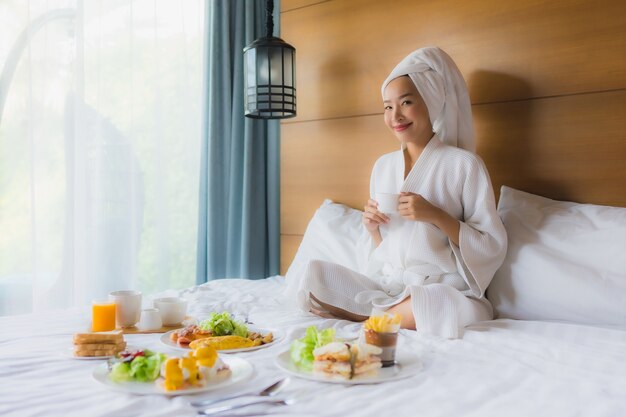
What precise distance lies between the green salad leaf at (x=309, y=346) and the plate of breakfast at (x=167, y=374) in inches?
5.1

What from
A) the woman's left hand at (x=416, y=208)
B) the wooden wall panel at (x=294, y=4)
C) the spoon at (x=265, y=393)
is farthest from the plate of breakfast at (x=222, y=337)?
the wooden wall panel at (x=294, y=4)

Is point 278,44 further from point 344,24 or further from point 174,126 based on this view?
point 174,126

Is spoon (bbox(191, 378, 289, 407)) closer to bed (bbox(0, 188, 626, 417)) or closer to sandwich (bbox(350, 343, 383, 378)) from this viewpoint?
bed (bbox(0, 188, 626, 417))

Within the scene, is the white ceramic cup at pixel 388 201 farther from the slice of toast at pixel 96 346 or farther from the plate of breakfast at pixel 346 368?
the slice of toast at pixel 96 346

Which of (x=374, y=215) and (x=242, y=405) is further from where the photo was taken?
(x=374, y=215)

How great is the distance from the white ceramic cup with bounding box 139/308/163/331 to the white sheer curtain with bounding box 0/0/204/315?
987 millimetres

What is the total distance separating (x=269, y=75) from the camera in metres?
2.81

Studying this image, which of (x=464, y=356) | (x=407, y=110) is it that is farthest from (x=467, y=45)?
(x=464, y=356)

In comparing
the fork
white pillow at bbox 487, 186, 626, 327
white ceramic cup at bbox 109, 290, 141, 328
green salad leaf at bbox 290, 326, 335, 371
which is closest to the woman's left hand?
white pillow at bbox 487, 186, 626, 327

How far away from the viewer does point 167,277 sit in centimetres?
301

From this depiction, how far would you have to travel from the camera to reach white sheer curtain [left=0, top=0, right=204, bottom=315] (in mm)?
2371

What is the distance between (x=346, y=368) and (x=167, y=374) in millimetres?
355

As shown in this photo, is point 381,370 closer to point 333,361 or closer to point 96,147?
point 333,361

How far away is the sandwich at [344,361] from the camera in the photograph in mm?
1217
